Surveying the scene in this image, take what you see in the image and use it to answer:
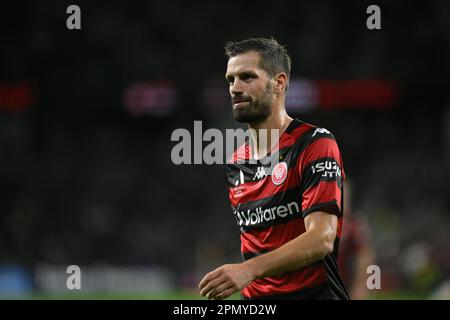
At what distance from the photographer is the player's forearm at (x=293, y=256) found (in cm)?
298

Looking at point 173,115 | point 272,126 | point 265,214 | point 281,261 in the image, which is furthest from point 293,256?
point 173,115

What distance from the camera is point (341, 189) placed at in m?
3.32

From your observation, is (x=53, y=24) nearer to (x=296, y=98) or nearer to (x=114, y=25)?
(x=114, y=25)

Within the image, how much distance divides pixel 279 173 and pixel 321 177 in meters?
0.31

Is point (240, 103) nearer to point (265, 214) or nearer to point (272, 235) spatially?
point (265, 214)

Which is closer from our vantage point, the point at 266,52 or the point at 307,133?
the point at 307,133

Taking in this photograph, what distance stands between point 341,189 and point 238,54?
0.87 m

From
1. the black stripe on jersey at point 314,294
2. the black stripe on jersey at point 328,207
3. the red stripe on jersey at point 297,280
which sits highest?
the black stripe on jersey at point 328,207

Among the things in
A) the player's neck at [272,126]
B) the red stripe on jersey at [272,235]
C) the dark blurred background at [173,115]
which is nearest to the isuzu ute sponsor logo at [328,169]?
the red stripe on jersey at [272,235]

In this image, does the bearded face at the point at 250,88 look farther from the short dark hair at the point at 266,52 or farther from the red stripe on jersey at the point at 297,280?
the red stripe on jersey at the point at 297,280

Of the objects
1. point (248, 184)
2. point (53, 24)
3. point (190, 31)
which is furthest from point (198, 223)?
point (248, 184)

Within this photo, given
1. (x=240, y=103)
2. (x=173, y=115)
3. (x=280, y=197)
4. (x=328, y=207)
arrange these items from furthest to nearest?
(x=173, y=115) → (x=240, y=103) → (x=280, y=197) → (x=328, y=207)

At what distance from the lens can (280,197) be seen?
3475mm

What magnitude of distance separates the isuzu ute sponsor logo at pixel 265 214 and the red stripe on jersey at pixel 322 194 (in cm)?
17
